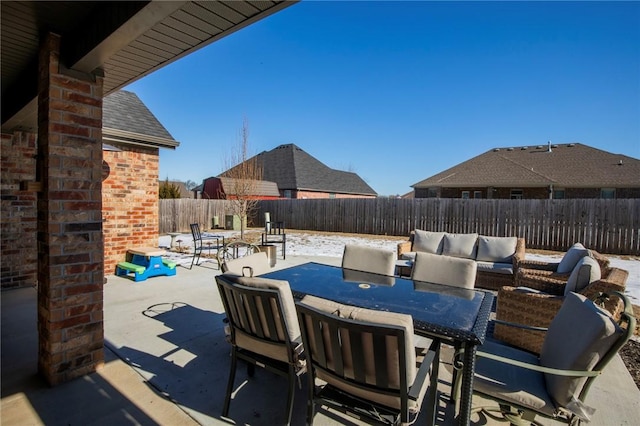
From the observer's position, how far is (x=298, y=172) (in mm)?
25453

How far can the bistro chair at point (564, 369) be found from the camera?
58.1 inches

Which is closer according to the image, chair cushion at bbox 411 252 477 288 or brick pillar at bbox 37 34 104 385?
brick pillar at bbox 37 34 104 385

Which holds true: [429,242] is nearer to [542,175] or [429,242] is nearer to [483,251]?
[483,251]

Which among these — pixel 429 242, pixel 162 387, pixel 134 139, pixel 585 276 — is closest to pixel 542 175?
pixel 429 242

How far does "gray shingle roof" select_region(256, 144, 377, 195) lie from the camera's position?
25203 millimetres

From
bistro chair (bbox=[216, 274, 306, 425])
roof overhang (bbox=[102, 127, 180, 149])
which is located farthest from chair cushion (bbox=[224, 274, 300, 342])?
roof overhang (bbox=[102, 127, 180, 149])

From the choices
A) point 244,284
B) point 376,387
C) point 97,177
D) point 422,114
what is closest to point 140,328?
point 97,177

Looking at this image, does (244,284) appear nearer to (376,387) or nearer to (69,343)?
(376,387)

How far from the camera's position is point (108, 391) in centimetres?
226

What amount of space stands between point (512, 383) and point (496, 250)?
4.62m

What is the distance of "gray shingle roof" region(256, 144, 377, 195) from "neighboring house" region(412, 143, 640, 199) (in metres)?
9.91

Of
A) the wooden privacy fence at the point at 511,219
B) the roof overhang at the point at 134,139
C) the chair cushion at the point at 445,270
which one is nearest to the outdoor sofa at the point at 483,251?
the chair cushion at the point at 445,270

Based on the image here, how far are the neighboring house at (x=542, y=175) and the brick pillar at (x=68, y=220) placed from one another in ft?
58.2

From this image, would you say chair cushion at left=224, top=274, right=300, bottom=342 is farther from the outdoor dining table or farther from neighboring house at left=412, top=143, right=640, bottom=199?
neighboring house at left=412, top=143, right=640, bottom=199
